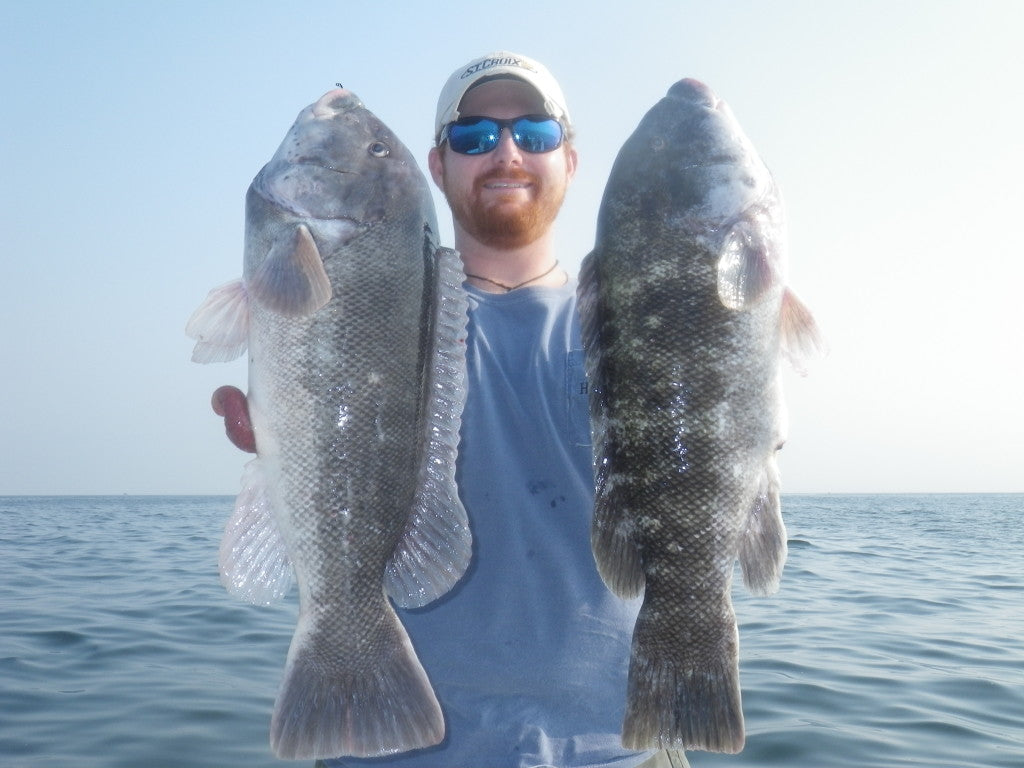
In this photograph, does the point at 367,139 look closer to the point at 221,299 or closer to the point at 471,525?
the point at 221,299

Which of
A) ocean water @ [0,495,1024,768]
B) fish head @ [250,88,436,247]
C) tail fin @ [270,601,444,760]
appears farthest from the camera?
ocean water @ [0,495,1024,768]

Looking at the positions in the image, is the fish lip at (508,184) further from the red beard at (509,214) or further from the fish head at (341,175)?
the fish head at (341,175)

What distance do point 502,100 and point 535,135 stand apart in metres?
0.29

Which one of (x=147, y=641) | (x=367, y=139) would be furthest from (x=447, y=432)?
(x=147, y=641)

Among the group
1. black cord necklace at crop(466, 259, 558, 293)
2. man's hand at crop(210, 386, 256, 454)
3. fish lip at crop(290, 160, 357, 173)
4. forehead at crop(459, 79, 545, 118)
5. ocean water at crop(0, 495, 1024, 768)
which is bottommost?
ocean water at crop(0, 495, 1024, 768)

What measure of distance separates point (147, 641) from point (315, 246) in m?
8.00

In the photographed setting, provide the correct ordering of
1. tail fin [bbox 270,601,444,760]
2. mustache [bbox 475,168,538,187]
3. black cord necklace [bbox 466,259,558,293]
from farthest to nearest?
1. black cord necklace [bbox 466,259,558,293]
2. mustache [bbox 475,168,538,187]
3. tail fin [bbox 270,601,444,760]

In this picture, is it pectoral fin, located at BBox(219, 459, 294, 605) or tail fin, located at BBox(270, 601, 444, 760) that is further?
pectoral fin, located at BBox(219, 459, 294, 605)

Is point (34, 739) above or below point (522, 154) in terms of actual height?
below

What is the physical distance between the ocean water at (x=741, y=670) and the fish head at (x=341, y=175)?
4.99m

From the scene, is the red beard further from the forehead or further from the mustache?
the forehead

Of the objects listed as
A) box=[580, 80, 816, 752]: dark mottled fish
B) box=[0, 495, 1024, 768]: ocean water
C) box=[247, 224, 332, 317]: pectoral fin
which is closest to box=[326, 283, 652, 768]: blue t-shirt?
box=[580, 80, 816, 752]: dark mottled fish

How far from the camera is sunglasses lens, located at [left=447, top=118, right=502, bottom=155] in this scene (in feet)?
11.9

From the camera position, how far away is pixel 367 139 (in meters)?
2.84
